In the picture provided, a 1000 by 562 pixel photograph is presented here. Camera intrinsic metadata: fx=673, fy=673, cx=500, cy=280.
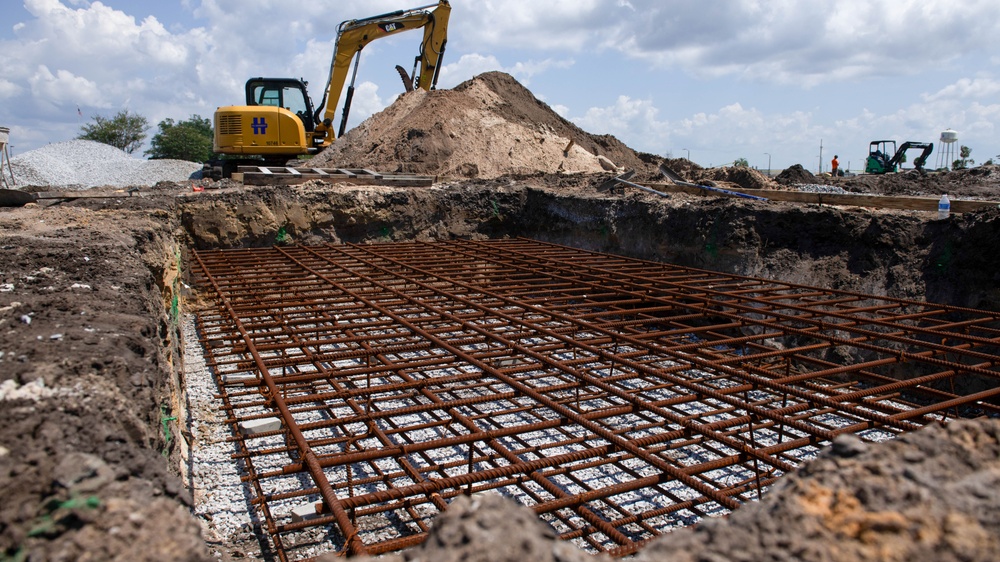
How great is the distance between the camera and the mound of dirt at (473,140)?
50.4ft

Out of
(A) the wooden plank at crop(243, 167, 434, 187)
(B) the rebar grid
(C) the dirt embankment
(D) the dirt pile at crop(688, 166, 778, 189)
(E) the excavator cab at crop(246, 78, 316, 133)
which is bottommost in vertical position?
(B) the rebar grid

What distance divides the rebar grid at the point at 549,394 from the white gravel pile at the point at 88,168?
1818 centimetres

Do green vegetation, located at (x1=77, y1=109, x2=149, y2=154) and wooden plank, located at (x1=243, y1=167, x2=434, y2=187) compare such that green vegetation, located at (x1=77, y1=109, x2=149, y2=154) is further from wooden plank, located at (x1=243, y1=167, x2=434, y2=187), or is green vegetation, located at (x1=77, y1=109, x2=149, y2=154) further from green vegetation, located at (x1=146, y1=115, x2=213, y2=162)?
wooden plank, located at (x1=243, y1=167, x2=434, y2=187)

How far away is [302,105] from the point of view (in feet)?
53.0

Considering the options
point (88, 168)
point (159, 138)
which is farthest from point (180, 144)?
point (88, 168)

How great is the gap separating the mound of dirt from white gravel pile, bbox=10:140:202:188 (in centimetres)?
958

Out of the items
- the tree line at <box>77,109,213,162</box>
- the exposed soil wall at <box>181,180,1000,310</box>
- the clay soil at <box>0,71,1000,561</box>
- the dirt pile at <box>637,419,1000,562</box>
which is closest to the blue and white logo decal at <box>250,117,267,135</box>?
the clay soil at <box>0,71,1000,561</box>

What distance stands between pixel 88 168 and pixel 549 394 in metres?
26.6

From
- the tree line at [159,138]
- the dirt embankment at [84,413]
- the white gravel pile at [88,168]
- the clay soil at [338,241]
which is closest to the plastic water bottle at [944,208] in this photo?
the clay soil at [338,241]

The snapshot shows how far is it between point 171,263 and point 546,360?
4161mm

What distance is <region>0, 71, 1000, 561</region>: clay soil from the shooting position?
4.42 ft

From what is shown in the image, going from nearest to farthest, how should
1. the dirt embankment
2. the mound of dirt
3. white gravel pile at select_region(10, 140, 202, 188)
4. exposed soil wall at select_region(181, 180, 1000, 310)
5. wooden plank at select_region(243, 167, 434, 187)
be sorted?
the dirt embankment < exposed soil wall at select_region(181, 180, 1000, 310) < wooden plank at select_region(243, 167, 434, 187) < the mound of dirt < white gravel pile at select_region(10, 140, 202, 188)

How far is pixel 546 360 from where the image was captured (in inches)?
165

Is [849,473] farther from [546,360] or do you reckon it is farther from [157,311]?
[157,311]
